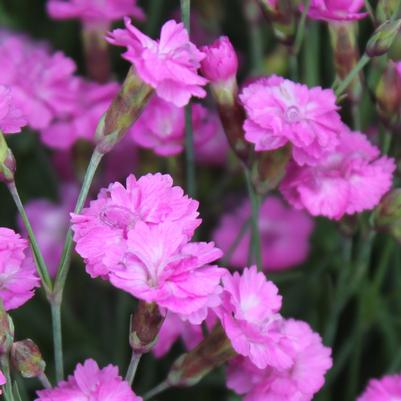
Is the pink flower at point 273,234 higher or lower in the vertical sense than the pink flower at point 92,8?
lower

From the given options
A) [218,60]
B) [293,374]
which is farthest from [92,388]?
[218,60]

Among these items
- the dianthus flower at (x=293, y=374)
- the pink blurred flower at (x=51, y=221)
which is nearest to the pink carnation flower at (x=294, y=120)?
the dianthus flower at (x=293, y=374)

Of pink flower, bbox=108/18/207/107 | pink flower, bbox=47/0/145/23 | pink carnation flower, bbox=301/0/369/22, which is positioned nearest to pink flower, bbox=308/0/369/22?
pink carnation flower, bbox=301/0/369/22

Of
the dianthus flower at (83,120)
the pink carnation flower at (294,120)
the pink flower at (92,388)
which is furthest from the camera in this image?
the dianthus flower at (83,120)

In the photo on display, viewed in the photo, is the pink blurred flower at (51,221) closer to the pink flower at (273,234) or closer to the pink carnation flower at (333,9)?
the pink flower at (273,234)

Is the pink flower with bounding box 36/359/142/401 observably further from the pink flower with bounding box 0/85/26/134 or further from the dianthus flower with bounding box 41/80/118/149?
the dianthus flower with bounding box 41/80/118/149

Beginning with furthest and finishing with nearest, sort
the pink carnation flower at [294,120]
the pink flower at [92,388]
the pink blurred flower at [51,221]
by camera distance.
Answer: the pink blurred flower at [51,221] → the pink carnation flower at [294,120] → the pink flower at [92,388]
